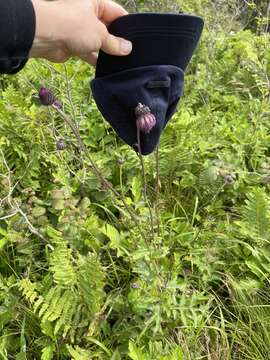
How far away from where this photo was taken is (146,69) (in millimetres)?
1285

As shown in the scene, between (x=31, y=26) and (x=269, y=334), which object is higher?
(x=31, y=26)

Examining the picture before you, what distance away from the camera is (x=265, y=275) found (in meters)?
1.75

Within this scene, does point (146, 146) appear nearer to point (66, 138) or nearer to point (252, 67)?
point (66, 138)

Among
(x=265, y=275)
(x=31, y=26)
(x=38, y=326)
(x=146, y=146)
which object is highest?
(x=31, y=26)

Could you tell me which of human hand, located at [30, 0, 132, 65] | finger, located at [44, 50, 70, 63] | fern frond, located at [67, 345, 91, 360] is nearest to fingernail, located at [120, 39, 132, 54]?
human hand, located at [30, 0, 132, 65]

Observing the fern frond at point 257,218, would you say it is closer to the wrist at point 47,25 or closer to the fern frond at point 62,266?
the fern frond at point 62,266

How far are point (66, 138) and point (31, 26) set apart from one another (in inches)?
39.5

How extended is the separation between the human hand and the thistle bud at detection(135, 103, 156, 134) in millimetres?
141

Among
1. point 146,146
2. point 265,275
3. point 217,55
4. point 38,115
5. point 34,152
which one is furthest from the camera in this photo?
point 217,55

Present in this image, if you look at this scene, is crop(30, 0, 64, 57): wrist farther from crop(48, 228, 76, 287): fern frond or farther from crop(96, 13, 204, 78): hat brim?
crop(48, 228, 76, 287): fern frond

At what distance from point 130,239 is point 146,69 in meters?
0.67

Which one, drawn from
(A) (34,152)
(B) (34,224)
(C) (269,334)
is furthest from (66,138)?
(C) (269,334)

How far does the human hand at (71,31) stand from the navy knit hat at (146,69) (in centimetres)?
4

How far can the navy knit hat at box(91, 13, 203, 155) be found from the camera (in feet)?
4.04
